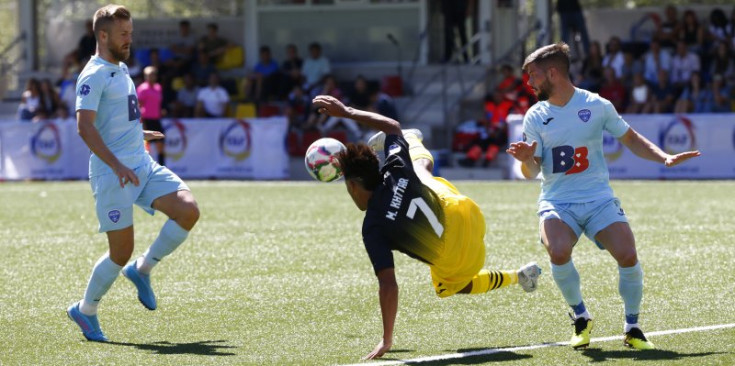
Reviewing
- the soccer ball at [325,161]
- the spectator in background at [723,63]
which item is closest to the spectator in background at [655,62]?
A: the spectator in background at [723,63]

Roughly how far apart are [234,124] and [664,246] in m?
12.7

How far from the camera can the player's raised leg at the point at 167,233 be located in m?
8.10

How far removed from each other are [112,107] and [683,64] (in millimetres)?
18014

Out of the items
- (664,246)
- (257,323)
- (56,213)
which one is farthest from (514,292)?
(56,213)

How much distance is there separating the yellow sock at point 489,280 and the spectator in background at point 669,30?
1811 cm

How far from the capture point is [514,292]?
31.3ft

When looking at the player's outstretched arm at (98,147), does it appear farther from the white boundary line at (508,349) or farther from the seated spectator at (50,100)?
the seated spectator at (50,100)

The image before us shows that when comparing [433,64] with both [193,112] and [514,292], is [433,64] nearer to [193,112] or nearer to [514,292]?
[193,112]

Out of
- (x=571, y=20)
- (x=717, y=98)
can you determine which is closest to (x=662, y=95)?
(x=717, y=98)

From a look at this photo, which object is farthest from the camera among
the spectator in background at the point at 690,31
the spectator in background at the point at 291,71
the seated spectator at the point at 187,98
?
the spectator in background at the point at 291,71

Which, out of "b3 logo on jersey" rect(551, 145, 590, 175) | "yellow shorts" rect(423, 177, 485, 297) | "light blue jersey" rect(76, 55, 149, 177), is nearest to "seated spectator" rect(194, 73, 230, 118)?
"light blue jersey" rect(76, 55, 149, 177)

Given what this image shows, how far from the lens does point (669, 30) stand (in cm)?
2548

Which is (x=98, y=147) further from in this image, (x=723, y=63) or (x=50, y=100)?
(x=50, y=100)

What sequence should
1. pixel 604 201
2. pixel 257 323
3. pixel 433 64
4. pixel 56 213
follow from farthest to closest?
1. pixel 433 64
2. pixel 56 213
3. pixel 257 323
4. pixel 604 201
